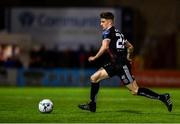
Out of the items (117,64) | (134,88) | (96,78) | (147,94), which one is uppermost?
(117,64)

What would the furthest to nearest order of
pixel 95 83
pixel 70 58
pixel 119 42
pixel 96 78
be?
pixel 70 58
pixel 95 83
pixel 96 78
pixel 119 42

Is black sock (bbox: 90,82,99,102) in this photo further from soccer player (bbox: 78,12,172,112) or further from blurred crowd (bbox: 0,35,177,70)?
blurred crowd (bbox: 0,35,177,70)

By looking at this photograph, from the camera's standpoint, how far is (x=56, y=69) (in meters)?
34.2

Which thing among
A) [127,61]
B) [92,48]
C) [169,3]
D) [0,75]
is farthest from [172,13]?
[127,61]

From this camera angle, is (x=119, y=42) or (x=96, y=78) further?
(x=96, y=78)

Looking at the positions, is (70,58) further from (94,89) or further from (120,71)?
(120,71)

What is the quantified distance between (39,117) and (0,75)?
20.0 meters

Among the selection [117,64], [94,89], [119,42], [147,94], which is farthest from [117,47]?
[147,94]

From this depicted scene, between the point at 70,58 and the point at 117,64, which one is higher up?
the point at 117,64

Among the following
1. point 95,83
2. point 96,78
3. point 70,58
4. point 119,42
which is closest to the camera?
point 119,42

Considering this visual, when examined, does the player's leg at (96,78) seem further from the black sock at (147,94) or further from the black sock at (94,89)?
the black sock at (147,94)

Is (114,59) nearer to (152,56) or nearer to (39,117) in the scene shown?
(39,117)

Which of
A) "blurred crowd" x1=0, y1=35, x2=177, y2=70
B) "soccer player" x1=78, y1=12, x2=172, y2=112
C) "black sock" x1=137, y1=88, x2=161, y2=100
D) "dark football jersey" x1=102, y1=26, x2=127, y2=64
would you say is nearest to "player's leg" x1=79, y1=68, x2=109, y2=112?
"soccer player" x1=78, y1=12, x2=172, y2=112

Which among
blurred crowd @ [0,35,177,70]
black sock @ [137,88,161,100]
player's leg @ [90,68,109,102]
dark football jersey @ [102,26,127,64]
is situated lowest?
blurred crowd @ [0,35,177,70]
